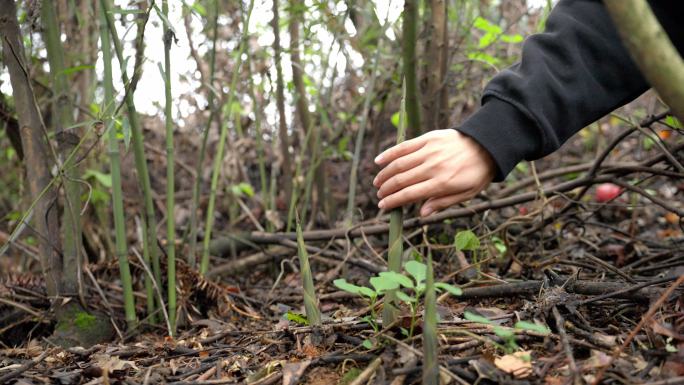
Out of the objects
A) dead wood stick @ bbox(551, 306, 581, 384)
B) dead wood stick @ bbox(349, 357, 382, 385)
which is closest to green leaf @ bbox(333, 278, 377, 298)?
dead wood stick @ bbox(349, 357, 382, 385)

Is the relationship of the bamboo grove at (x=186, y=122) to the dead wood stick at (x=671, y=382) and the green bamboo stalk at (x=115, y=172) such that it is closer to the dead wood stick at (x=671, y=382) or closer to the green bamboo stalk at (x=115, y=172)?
the green bamboo stalk at (x=115, y=172)

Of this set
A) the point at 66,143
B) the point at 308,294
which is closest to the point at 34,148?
the point at 66,143

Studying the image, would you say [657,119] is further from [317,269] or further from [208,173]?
[208,173]

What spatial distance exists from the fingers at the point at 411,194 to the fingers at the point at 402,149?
0.26ft

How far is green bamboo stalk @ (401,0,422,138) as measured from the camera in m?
2.09

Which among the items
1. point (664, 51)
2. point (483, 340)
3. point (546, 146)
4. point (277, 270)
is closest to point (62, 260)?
point (277, 270)

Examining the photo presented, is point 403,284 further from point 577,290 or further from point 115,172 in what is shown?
point 115,172

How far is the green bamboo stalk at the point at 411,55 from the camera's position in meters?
2.09

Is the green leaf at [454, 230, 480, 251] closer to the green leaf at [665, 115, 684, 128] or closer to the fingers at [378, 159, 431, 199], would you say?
the fingers at [378, 159, 431, 199]

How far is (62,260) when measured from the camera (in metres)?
1.84

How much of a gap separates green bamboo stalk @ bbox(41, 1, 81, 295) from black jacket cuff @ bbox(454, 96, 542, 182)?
3.87ft

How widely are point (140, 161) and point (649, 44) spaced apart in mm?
1404

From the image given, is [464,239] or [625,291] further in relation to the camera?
[464,239]

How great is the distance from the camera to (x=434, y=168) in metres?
1.27
